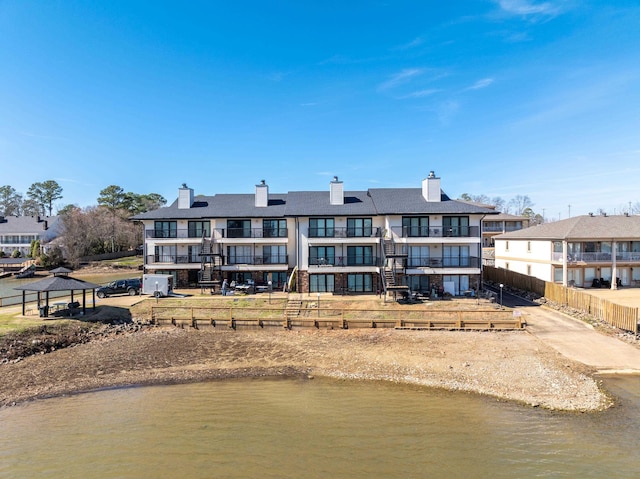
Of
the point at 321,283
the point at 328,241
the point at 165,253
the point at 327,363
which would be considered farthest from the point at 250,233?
the point at 327,363

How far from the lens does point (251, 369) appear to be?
18.1 meters

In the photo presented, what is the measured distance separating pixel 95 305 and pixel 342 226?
20522 mm

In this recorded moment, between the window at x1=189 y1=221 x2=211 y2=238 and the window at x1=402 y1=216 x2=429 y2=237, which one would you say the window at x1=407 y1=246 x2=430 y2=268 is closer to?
the window at x1=402 y1=216 x2=429 y2=237

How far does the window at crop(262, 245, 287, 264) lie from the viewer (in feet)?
105

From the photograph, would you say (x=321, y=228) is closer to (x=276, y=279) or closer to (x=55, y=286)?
(x=276, y=279)

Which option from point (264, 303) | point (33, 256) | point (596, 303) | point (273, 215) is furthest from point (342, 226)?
point (33, 256)

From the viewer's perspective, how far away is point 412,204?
31094 millimetres

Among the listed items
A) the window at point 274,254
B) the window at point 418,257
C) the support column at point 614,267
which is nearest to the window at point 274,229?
the window at point 274,254

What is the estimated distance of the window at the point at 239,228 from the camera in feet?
107

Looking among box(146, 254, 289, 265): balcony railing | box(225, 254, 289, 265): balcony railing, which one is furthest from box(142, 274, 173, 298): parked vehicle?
box(225, 254, 289, 265): balcony railing

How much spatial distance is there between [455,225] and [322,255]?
11607 mm

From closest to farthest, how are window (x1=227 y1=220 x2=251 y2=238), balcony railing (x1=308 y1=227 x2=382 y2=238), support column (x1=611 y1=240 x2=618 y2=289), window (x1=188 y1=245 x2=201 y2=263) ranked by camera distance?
balcony railing (x1=308 y1=227 x2=382 y2=238), support column (x1=611 y1=240 x2=618 y2=289), window (x1=227 y1=220 x2=251 y2=238), window (x1=188 y1=245 x2=201 y2=263)

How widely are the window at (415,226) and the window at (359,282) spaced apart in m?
4.93

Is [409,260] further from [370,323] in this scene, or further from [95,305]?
[95,305]
